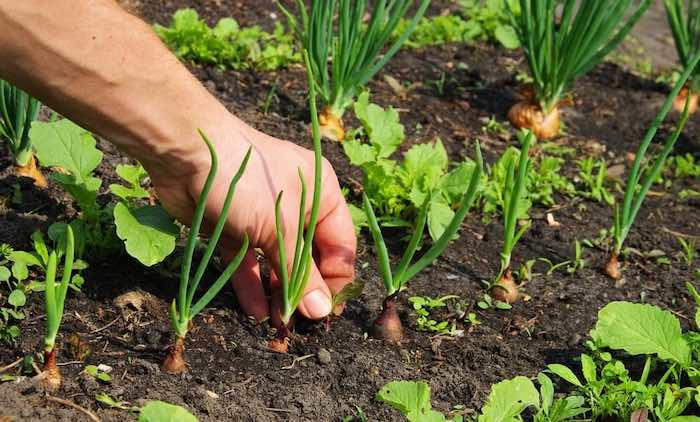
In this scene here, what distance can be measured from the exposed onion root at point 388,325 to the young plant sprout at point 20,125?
3.07 feet

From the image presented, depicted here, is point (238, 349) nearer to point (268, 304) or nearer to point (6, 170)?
point (268, 304)

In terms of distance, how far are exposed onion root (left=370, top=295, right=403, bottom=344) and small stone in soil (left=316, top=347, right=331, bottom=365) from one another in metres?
0.14

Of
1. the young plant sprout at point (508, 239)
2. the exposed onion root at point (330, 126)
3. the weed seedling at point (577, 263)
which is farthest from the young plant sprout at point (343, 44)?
the weed seedling at point (577, 263)

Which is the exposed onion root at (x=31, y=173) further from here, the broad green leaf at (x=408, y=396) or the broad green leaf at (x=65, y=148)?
the broad green leaf at (x=408, y=396)

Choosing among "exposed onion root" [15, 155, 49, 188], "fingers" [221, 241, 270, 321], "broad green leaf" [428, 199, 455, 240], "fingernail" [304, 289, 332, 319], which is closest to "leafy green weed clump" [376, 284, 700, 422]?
"fingernail" [304, 289, 332, 319]

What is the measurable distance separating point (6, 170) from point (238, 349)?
87cm

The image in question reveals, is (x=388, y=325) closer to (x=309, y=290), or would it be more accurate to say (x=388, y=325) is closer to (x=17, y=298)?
(x=309, y=290)

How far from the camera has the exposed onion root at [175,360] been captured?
189 cm

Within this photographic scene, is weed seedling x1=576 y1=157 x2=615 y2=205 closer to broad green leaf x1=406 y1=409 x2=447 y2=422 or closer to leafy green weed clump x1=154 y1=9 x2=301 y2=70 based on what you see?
leafy green weed clump x1=154 y1=9 x2=301 y2=70

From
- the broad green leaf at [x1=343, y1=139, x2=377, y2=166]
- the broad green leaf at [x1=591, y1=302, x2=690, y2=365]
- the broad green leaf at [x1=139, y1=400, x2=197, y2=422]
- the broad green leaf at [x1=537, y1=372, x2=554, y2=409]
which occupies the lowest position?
the broad green leaf at [x1=537, y1=372, x2=554, y2=409]

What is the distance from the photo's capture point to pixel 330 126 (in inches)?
119

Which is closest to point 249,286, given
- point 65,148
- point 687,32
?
point 65,148

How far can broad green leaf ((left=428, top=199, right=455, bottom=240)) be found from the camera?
2.40 meters

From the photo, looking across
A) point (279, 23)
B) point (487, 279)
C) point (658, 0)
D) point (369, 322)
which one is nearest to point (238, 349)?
point (369, 322)
